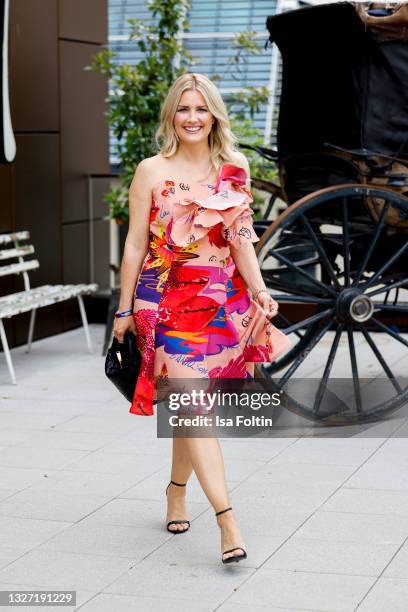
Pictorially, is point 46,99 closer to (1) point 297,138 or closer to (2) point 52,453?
(1) point 297,138

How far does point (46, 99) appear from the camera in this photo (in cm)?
990

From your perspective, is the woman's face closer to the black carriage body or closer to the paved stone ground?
the paved stone ground

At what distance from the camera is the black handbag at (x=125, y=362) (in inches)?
186

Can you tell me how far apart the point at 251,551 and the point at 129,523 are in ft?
2.10

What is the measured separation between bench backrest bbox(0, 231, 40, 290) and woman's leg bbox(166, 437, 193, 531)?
4.18 m

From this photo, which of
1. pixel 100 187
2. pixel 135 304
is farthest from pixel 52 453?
pixel 100 187

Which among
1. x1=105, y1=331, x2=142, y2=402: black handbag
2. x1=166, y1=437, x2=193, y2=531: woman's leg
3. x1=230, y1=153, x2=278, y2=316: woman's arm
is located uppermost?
x1=230, y1=153, x2=278, y2=316: woman's arm

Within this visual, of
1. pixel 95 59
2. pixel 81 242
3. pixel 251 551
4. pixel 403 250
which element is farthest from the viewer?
pixel 81 242

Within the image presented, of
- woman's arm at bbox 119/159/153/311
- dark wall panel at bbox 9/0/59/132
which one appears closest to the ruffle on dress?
woman's arm at bbox 119/159/153/311

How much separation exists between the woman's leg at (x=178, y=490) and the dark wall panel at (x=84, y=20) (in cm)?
606

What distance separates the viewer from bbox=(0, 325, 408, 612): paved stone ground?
421cm

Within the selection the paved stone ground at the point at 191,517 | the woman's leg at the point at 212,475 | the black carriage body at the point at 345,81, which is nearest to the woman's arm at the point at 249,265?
the woman's leg at the point at 212,475

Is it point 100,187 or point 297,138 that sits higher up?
point 297,138

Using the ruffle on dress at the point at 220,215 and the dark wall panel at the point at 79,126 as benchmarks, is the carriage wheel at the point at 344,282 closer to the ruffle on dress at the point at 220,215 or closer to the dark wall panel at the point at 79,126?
the ruffle on dress at the point at 220,215
